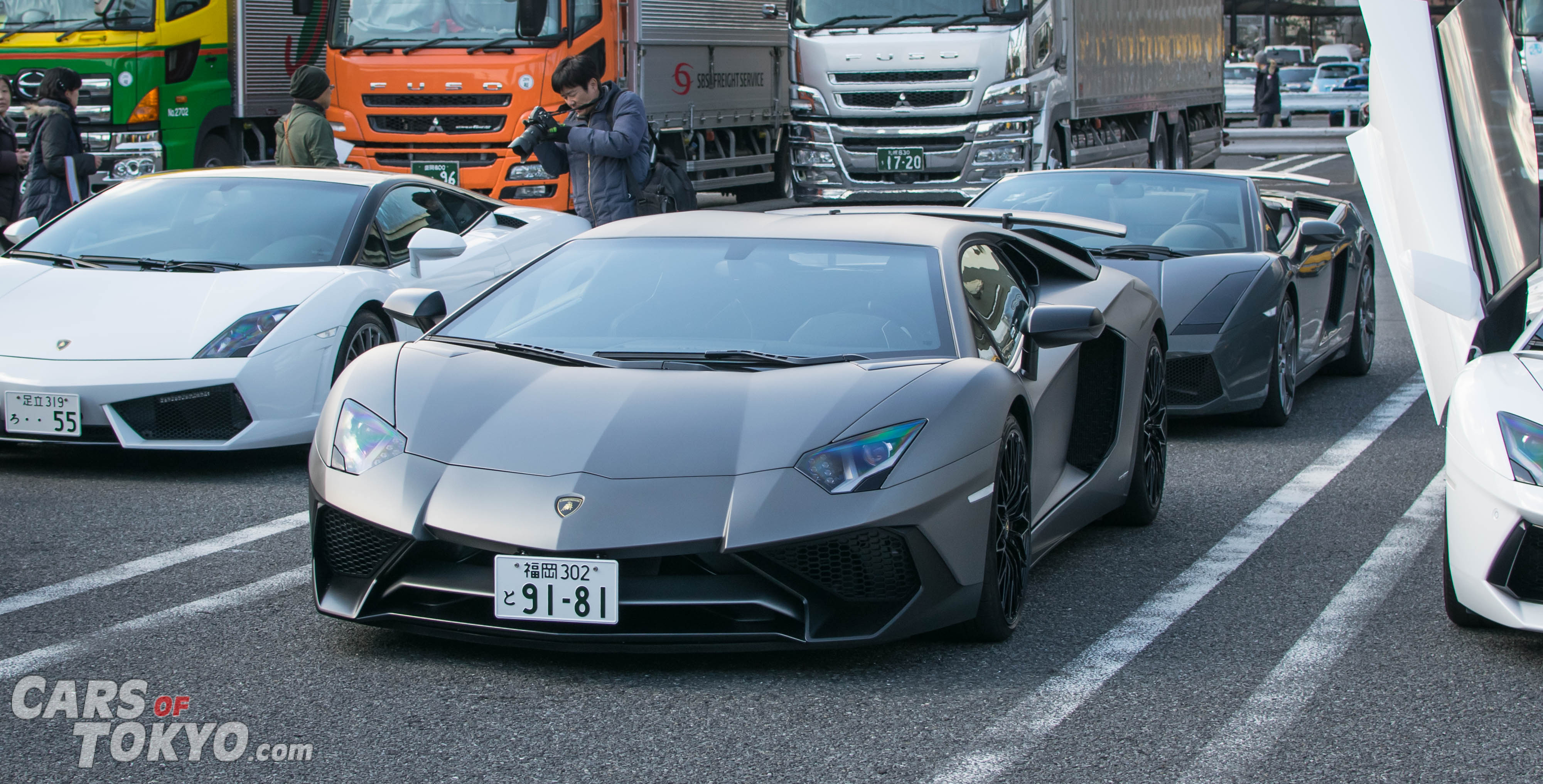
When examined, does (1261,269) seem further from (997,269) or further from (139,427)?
(139,427)

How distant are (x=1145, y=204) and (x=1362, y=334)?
1.87m

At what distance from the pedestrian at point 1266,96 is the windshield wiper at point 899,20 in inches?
824

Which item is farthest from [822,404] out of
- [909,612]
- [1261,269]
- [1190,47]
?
[1190,47]

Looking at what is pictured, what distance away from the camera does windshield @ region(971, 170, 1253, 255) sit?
8.47 m

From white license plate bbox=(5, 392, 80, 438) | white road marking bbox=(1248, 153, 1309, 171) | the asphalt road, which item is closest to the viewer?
the asphalt road

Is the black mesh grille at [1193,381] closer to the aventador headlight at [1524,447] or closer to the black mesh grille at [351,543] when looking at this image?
the aventador headlight at [1524,447]

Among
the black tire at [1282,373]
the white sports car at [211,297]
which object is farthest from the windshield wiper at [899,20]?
the white sports car at [211,297]

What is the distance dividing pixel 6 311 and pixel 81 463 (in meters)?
0.67

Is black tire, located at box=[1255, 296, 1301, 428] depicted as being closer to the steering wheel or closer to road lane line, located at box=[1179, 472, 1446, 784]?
the steering wheel

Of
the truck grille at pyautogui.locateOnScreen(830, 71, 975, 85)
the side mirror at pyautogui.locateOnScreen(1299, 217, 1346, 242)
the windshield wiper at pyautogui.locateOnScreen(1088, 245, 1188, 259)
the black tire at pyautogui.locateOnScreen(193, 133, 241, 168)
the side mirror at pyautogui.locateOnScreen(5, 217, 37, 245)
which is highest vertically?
the truck grille at pyautogui.locateOnScreen(830, 71, 975, 85)

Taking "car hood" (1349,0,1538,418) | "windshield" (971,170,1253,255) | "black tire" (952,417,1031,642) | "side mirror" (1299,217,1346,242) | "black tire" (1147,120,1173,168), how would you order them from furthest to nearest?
1. "black tire" (1147,120,1173,168)
2. "windshield" (971,170,1253,255)
3. "side mirror" (1299,217,1346,242)
4. "car hood" (1349,0,1538,418)
5. "black tire" (952,417,1031,642)

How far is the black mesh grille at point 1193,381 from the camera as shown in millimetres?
7781

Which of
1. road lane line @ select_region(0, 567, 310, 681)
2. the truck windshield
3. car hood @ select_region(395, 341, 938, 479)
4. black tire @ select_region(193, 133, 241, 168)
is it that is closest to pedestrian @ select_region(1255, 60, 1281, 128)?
the truck windshield

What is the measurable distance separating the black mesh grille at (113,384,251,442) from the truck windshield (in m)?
8.77
